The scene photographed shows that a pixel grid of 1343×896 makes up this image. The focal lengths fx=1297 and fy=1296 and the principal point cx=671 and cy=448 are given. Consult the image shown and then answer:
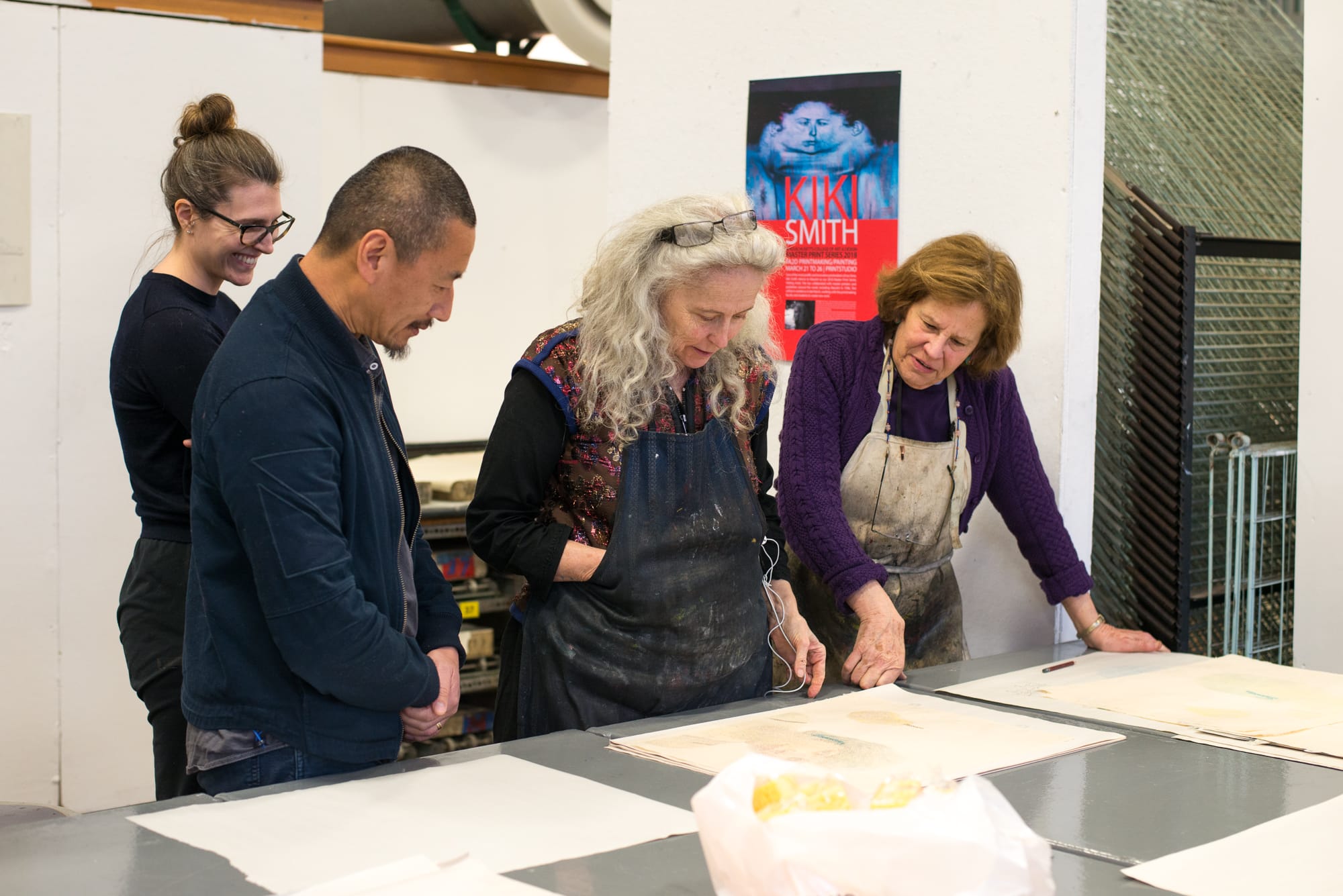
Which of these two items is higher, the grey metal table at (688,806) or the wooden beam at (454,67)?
the wooden beam at (454,67)

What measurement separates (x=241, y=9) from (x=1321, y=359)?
106 inches

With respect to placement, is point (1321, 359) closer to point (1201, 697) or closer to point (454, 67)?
point (1201, 697)

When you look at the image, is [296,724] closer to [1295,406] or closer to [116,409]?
[116,409]

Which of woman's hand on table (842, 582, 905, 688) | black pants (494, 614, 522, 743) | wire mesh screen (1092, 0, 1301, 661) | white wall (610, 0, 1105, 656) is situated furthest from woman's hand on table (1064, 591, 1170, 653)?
black pants (494, 614, 522, 743)

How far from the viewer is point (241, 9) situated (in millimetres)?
3332

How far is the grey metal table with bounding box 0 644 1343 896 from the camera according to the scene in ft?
4.05

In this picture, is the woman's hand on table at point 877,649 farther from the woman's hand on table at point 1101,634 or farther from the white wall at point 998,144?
the white wall at point 998,144

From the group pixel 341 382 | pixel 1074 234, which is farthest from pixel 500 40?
pixel 341 382

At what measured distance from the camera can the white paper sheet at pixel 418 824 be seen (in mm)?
1279

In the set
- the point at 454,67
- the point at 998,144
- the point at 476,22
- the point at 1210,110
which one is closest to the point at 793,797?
the point at 998,144

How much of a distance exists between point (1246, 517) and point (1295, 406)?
46 cm

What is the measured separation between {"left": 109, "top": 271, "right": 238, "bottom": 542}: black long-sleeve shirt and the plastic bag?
1.42 m

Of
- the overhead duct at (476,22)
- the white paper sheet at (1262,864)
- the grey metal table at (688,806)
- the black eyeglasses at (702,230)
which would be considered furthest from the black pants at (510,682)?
the overhead duct at (476,22)

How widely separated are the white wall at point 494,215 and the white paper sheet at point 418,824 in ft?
10.7
